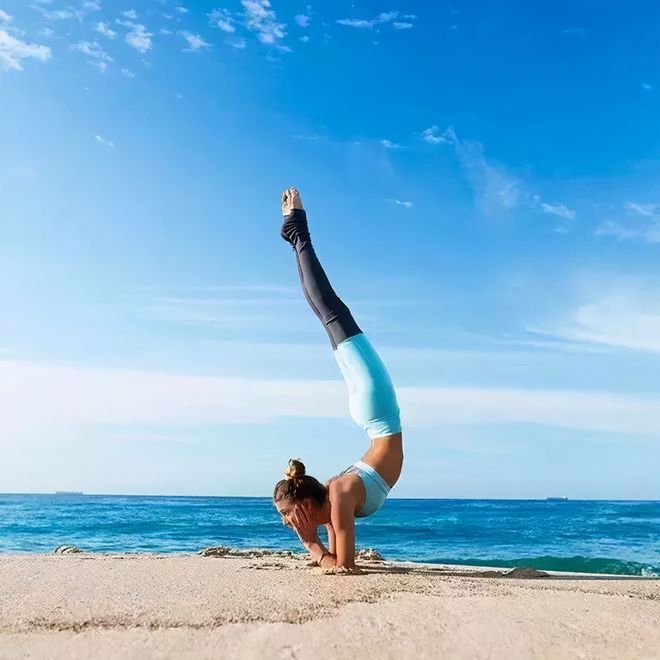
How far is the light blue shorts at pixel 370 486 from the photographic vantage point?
5.23 m

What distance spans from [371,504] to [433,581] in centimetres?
85

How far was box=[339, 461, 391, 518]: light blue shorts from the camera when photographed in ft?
17.1

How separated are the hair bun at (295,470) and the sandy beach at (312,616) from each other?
0.65 meters

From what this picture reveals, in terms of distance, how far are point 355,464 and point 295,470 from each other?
24.5 inches

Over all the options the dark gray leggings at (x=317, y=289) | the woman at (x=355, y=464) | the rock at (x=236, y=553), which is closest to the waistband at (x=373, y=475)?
the woman at (x=355, y=464)

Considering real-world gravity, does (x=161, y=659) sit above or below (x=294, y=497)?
below

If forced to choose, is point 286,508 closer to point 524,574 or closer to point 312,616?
point 312,616

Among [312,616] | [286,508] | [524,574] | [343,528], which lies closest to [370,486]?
[343,528]

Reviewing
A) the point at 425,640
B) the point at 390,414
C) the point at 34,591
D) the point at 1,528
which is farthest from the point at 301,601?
the point at 1,528

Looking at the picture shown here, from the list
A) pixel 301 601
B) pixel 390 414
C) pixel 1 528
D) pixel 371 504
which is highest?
pixel 390 414

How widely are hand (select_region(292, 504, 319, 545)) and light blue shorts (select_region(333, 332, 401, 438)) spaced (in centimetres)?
90

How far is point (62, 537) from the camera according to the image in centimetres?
2103

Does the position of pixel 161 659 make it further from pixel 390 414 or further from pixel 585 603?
pixel 390 414

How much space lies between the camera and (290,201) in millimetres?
6410
